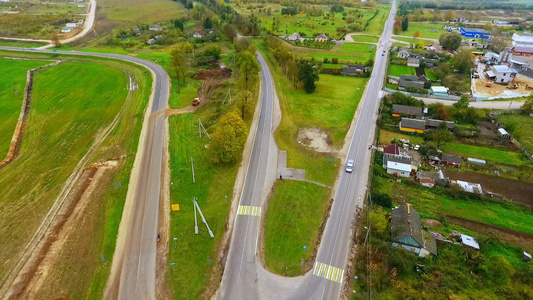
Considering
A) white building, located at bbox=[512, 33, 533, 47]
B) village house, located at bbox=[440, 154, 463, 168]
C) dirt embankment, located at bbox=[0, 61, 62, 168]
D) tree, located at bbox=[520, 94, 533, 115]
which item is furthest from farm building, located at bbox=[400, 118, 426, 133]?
white building, located at bbox=[512, 33, 533, 47]

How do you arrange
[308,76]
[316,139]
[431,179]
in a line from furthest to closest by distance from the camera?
[308,76] → [316,139] → [431,179]

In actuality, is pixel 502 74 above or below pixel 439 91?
above

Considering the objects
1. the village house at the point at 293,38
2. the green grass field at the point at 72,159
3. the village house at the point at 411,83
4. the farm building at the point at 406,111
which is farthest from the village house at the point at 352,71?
the green grass field at the point at 72,159

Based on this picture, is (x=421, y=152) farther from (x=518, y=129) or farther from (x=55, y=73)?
(x=55, y=73)

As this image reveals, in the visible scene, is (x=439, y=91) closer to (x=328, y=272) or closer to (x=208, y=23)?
(x=328, y=272)

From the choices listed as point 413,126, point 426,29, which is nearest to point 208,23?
point 413,126

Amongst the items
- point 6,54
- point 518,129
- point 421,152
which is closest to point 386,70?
point 518,129
